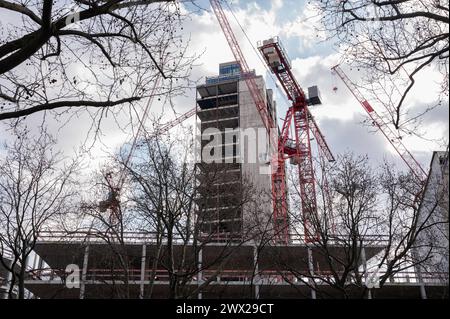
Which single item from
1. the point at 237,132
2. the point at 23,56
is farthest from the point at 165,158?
the point at 237,132

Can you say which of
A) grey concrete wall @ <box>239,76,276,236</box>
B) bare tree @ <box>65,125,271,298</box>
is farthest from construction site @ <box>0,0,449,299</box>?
grey concrete wall @ <box>239,76,276,236</box>

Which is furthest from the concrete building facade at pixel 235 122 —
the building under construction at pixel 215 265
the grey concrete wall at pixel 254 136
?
the building under construction at pixel 215 265

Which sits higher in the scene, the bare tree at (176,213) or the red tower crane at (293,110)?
the red tower crane at (293,110)

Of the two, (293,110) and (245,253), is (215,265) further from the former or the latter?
(293,110)

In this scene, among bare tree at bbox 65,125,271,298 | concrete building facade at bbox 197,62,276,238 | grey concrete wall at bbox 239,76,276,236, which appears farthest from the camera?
grey concrete wall at bbox 239,76,276,236

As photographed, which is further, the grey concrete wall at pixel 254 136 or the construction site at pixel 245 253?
the grey concrete wall at pixel 254 136

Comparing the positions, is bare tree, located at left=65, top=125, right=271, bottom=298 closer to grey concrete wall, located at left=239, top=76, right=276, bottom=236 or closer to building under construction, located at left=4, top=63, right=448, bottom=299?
building under construction, located at left=4, top=63, right=448, bottom=299

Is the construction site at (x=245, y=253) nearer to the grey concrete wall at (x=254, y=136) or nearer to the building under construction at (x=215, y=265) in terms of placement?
the building under construction at (x=215, y=265)

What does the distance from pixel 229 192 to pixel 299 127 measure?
4455cm

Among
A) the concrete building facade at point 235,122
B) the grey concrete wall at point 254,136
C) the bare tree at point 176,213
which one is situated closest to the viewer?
the bare tree at point 176,213

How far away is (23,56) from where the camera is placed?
673cm

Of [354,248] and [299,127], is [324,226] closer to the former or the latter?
[354,248]

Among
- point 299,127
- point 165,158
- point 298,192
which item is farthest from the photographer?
point 299,127
